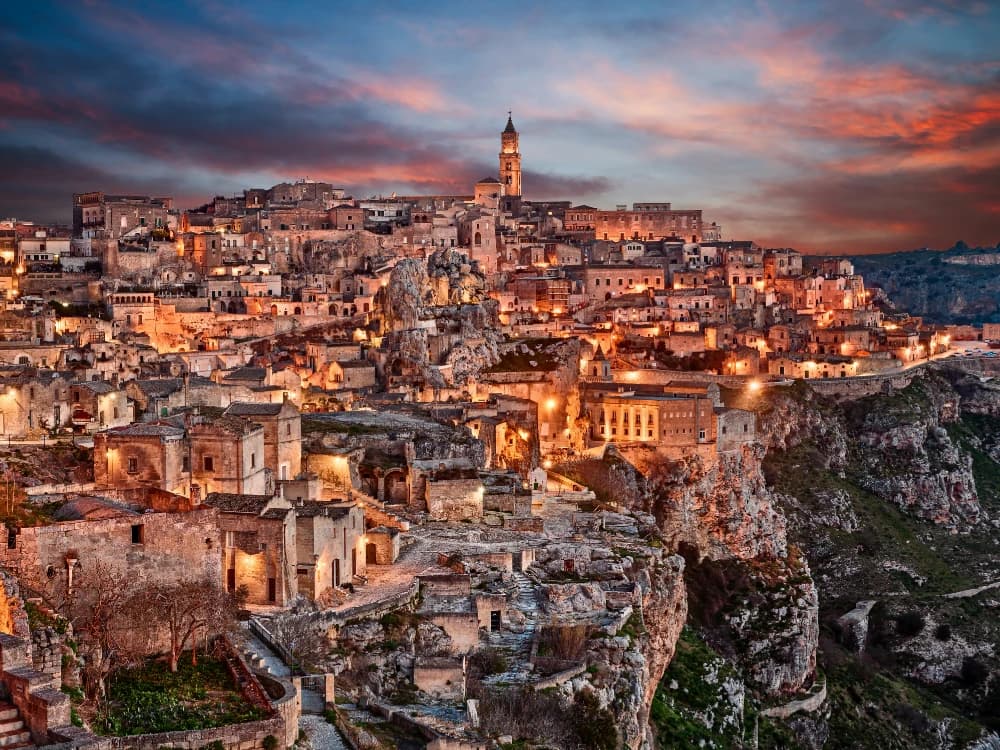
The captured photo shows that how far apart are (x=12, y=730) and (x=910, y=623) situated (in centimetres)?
5133

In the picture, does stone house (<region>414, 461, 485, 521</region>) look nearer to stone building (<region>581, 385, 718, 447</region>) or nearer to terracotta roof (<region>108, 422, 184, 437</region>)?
terracotta roof (<region>108, 422, 184, 437</region>)

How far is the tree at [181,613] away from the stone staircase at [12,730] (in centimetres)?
509

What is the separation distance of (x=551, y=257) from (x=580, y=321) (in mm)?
16320

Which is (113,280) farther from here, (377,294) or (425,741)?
(425,741)

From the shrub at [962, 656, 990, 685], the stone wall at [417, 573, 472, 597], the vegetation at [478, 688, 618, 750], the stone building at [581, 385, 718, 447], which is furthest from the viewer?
the stone building at [581, 385, 718, 447]

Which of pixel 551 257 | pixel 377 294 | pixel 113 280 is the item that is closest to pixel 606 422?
pixel 377 294

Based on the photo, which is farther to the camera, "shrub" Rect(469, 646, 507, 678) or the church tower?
the church tower

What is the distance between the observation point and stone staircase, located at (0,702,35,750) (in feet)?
50.5

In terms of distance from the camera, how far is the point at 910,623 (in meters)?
58.4


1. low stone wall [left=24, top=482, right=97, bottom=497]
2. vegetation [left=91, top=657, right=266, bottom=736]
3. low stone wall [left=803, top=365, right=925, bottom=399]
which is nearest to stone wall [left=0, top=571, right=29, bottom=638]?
vegetation [left=91, top=657, right=266, bottom=736]

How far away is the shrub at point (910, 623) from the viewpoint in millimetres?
58062

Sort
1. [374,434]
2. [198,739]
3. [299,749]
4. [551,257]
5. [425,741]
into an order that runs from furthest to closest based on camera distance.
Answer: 1. [551,257]
2. [374,434]
3. [425,741]
4. [299,749]
5. [198,739]

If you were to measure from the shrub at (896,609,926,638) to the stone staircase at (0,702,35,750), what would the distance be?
5064cm

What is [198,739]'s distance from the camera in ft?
56.4
